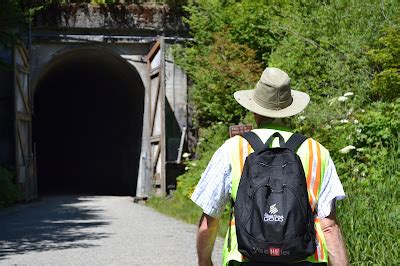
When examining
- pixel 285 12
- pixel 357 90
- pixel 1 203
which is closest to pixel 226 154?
pixel 357 90

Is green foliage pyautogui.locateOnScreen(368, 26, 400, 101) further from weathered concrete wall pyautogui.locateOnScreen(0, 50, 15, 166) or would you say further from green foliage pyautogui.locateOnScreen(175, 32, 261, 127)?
weathered concrete wall pyautogui.locateOnScreen(0, 50, 15, 166)

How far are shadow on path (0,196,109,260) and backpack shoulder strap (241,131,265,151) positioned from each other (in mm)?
6094

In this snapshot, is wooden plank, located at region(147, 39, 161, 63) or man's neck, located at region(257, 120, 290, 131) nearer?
man's neck, located at region(257, 120, 290, 131)

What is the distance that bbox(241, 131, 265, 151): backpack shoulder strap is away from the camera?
9.80ft

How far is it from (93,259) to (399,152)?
3.52 metres


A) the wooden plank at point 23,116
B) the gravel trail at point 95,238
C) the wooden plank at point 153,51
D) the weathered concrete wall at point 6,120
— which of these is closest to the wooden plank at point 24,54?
the weathered concrete wall at point 6,120

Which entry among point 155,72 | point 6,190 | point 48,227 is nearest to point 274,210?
point 48,227

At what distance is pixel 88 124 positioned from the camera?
3023cm

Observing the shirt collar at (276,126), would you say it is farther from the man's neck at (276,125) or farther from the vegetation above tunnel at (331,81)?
the vegetation above tunnel at (331,81)

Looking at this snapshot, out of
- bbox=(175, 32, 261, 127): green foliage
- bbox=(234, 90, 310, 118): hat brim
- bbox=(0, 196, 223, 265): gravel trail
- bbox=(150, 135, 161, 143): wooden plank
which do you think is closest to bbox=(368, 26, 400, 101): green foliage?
bbox=(0, 196, 223, 265): gravel trail

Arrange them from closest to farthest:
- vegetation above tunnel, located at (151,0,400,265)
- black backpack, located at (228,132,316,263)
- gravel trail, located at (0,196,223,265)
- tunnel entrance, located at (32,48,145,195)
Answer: black backpack, located at (228,132,316,263)
vegetation above tunnel, located at (151,0,400,265)
gravel trail, located at (0,196,223,265)
tunnel entrance, located at (32,48,145,195)

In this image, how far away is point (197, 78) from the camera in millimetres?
18156

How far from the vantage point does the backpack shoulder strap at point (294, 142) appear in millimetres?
2988

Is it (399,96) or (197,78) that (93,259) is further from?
(197,78)
